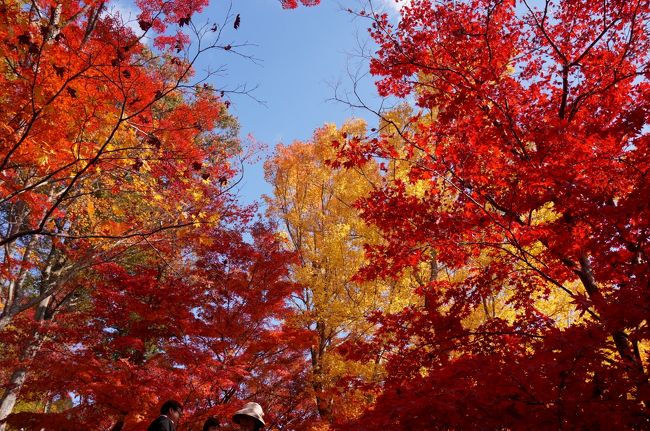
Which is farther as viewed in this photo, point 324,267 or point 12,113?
point 324,267

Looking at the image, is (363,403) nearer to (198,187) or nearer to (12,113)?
(198,187)

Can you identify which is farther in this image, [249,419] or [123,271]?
[123,271]

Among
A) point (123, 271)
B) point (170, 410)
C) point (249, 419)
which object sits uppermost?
point (123, 271)

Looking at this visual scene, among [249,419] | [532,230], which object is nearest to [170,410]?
[249,419]

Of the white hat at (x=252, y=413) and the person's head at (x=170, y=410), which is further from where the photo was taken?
the person's head at (x=170, y=410)

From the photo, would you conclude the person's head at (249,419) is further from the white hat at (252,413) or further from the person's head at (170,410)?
the person's head at (170,410)

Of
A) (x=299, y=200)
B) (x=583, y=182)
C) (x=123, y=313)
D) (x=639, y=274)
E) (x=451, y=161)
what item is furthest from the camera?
(x=299, y=200)

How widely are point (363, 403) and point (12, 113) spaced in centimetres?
833

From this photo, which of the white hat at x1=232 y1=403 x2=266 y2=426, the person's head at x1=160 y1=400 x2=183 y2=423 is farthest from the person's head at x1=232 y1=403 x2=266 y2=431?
the person's head at x1=160 y1=400 x2=183 y2=423

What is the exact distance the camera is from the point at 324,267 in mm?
11180


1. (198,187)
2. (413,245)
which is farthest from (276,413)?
(413,245)

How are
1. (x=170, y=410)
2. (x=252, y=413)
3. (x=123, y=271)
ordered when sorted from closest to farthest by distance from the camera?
(x=252, y=413) → (x=170, y=410) → (x=123, y=271)

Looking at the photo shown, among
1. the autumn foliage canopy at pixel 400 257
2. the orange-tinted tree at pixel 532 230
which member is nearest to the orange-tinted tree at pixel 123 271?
the autumn foliage canopy at pixel 400 257

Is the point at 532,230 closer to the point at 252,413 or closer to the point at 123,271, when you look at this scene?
the point at 252,413
